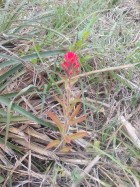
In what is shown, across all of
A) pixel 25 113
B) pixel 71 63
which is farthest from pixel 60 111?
pixel 71 63

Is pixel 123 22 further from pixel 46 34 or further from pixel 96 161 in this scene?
pixel 96 161

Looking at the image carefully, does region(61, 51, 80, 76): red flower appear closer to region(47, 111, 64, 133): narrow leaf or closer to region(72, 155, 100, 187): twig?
region(47, 111, 64, 133): narrow leaf

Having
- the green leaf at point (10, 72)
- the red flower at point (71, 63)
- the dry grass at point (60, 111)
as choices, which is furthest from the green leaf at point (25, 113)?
the red flower at point (71, 63)

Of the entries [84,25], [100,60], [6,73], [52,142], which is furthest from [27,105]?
[84,25]

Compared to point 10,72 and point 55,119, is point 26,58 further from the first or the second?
point 55,119

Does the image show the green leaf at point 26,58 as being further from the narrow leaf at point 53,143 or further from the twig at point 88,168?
the twig at point 88,168

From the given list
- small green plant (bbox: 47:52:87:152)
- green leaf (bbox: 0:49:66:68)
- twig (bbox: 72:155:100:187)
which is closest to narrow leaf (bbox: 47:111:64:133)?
small green plant (bbox: 47:52:87:152)
